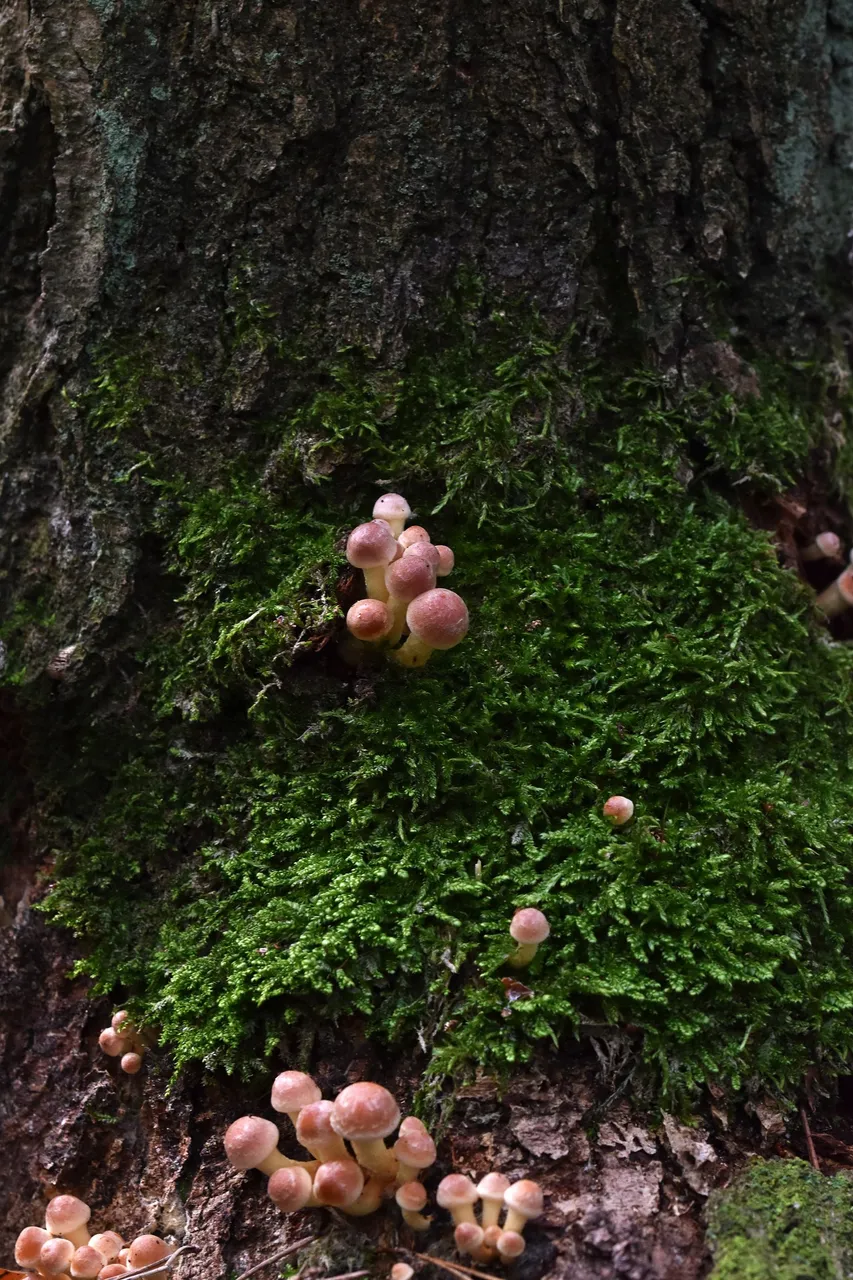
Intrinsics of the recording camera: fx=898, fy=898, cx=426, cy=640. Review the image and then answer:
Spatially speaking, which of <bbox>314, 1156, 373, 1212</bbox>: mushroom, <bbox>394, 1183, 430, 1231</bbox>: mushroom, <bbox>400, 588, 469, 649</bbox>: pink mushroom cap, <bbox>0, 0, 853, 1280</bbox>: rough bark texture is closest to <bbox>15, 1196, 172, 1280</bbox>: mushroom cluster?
<bbox>0, 0, 853, 1280</bbox>: rough bark texture

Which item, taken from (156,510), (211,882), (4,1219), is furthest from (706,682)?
(4,1219)

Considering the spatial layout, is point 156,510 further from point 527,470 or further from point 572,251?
point 572,251

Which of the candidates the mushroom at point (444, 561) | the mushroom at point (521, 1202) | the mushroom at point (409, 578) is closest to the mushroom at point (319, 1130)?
the mushroom at point (521, 1202)

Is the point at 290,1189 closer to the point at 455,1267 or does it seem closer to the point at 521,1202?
the point at 455,1267

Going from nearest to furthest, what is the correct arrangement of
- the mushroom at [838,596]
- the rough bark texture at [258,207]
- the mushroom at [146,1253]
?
the mushroom at [146,1253], the rough bark texture at [258,207], the mushroom at [838,596]

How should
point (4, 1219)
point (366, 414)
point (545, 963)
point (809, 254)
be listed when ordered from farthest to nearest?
point (809, 254)
point (366, 414)
point (4, 1219)
point (545, 963)

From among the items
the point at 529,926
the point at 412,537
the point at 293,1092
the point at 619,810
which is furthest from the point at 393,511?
the point at 293,1092

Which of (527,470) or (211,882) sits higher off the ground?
(527,470)

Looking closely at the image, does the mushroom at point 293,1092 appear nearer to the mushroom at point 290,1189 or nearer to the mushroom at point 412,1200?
the mushroom at point 290,1189
